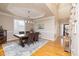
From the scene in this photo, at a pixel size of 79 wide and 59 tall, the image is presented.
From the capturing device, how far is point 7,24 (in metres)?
1.71

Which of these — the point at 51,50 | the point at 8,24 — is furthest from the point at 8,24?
the point at 51,50

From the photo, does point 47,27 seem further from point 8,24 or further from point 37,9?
point 8,24

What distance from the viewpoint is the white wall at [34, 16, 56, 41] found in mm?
1785

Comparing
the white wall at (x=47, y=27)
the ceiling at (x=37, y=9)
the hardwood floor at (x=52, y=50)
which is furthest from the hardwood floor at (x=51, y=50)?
the ceiling at (x=37, y=9)

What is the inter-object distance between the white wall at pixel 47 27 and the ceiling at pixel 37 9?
0.10m

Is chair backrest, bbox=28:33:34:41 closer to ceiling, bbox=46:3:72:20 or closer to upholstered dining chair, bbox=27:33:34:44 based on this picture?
upholstered dining chair, bbox=27:33:34:44

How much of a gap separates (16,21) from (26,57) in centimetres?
71

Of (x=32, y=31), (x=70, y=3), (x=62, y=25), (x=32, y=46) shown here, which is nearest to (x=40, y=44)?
(x=32, y=46)

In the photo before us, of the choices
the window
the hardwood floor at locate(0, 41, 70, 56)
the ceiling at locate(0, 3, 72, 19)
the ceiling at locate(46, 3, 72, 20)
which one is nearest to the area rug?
the hardwood floor at locate(0, 41, 70, 56)

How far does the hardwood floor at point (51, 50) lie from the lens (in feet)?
5.58

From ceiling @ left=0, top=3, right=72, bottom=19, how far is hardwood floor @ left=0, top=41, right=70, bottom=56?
55 cm

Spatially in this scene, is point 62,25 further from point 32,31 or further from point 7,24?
point 7,24

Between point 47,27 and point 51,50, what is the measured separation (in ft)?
1.48

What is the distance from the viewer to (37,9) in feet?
5.74
